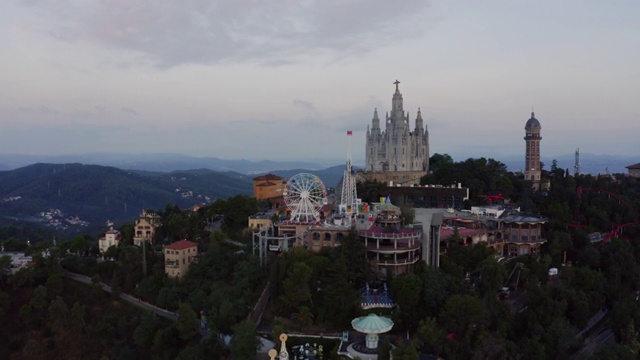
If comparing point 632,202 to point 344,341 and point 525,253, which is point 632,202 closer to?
point 525,253

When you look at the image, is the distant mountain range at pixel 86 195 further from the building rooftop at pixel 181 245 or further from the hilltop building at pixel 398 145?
the building rooftop at pixel 181 245

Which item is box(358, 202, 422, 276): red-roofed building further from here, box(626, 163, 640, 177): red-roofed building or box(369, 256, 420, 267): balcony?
box(626, 163, 640, 177): red-roofed building

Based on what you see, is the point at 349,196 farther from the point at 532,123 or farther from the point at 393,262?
the point at 532,123

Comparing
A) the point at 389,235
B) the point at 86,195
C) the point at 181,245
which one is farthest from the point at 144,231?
the point at 86,195

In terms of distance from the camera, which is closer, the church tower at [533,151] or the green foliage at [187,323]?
the green foliage at [187,323]

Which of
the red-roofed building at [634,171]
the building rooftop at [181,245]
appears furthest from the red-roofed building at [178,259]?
the red-roofed building at [634,171]
